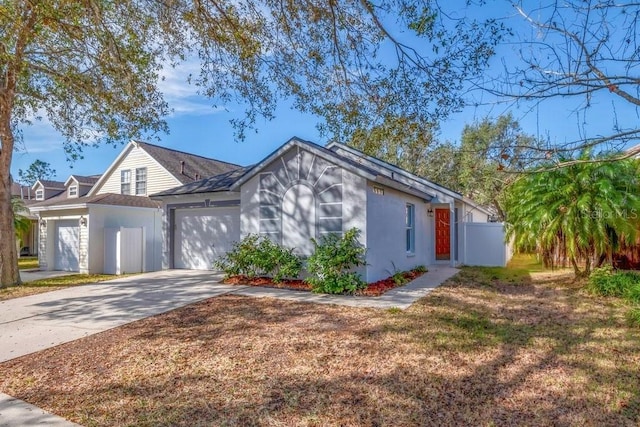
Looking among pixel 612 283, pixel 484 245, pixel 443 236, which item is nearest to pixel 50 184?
pixel 443 236

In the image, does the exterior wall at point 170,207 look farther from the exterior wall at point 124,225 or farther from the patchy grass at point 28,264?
the patchy grass at point 28,264

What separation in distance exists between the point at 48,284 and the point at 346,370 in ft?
35.9

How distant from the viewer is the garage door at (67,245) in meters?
14.7

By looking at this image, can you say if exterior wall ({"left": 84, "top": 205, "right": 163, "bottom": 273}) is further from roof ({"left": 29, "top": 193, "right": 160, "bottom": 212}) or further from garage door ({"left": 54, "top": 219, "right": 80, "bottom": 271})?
garage door ({"left": 54, "top": 219, "right": 80, "bottom": 271})

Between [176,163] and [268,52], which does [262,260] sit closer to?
[268,52]

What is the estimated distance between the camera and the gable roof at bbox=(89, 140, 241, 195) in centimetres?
1988

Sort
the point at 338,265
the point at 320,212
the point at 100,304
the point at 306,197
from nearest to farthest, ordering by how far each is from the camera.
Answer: the point at 100,304 < the point at 338,265 < the point at 320,212 < the point at 306,197

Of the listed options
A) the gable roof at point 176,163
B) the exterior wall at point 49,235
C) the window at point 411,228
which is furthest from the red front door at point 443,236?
the exterior wall at point 49,235

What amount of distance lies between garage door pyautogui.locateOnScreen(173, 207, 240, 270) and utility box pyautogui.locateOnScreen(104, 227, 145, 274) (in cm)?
142

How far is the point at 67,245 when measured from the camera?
15.1m

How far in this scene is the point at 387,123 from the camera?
7137mm

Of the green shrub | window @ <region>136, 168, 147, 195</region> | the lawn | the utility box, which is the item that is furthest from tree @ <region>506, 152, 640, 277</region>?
window @ <region>136, 168, 147, 195</region>

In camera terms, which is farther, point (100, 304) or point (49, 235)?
point (49, 235)

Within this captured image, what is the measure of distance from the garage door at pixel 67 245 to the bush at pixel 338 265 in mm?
10628
